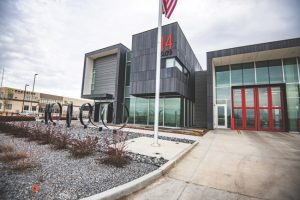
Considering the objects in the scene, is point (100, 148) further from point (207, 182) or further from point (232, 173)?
point (232, 173)

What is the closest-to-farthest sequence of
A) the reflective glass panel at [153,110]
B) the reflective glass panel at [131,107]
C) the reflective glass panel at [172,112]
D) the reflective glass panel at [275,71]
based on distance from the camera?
the reflective glass panel at [275,71], the reflective glass panel at [172,112], the reflective glass panel at [153,110], the reflective glass panel at [131,107]

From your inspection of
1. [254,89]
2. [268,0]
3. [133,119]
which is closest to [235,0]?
[268,0]

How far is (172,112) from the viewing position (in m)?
16.6

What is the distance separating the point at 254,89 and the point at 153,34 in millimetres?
13851

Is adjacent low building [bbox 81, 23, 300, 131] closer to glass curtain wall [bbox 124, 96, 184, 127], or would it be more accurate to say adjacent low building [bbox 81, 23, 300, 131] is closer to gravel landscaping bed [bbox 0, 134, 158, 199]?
glass curtain wall [bbox 124, 96, 184, 127]

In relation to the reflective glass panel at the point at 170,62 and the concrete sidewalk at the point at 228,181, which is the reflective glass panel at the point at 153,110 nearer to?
the reflective glass panel at the point at 170,62

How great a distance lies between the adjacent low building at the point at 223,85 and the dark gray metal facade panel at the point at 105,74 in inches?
67.6

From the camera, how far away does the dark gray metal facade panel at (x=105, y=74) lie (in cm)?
2154

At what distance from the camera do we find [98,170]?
3791 mm

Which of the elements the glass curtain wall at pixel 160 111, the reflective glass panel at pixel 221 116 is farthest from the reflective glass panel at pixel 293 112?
the glass curtain wall at pixel 160 111

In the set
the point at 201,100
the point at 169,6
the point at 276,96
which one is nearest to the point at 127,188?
the point at 169,6

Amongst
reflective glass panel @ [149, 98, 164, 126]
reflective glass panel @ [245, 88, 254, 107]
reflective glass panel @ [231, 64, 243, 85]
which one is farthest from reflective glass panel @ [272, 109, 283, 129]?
reflective glass panel @ [149, 98, 164, 126]

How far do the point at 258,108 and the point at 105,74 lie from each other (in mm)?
21736

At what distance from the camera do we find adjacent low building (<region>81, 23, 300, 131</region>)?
14641 millimetres
